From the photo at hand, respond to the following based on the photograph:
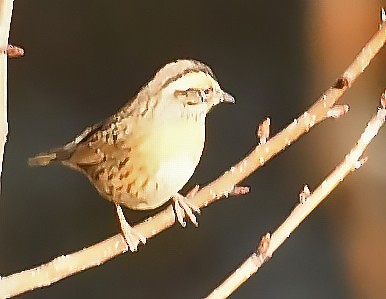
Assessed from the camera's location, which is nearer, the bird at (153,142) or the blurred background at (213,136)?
the bird at (153,142)

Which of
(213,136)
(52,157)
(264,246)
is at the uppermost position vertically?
(213,136)

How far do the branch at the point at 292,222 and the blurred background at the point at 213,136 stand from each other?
22.8 inches

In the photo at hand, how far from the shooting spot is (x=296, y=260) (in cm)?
127

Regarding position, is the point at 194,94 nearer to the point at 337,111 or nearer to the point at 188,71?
the point at 188,71

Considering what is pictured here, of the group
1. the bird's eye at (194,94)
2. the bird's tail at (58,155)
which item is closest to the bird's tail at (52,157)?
the bird's tail at (58,155)

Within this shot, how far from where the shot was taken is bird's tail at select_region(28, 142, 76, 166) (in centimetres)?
57

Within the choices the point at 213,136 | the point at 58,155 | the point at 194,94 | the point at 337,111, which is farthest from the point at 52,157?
the point at 213,136

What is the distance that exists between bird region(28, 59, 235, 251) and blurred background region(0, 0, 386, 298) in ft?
2.02

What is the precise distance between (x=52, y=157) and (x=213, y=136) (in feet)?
2.20

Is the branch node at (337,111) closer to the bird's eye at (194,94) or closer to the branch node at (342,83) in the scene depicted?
the branch node at (342,83)

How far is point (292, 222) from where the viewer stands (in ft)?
1.96

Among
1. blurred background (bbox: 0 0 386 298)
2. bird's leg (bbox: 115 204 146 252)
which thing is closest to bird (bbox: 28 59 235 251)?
bird's leg (bbox: 115 204 146 252)

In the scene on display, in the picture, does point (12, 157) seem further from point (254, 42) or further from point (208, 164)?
point (254, 42)

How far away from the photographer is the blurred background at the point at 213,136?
3.84 feet
